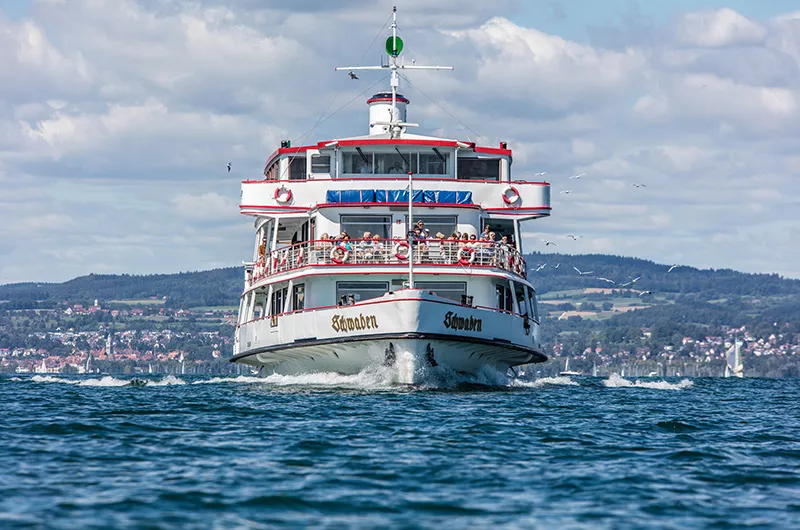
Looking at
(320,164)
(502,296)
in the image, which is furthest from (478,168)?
(502,296)

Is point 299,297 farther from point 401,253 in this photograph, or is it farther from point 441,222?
point 441,222

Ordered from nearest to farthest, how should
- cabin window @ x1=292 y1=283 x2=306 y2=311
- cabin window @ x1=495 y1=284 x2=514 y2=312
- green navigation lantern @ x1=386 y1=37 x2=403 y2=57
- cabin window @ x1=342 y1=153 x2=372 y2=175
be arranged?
cabin window @ x1=292 y1=283 x2=306 y2=311 < cabin window @ x1=495 y1=284 x2=514 y2=312 < cabin window @ x1=342 y1=153 x2=372 y2=175 < green navigation lantern @ x1=386 y1=37 x2=403 y2=57

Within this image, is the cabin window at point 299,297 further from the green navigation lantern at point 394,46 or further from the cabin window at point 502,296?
the green navigation lantern at point 394,46

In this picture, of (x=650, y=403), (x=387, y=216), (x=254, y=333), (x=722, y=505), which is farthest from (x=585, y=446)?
(x=254, y=333)

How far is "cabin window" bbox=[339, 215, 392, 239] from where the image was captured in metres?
37.9

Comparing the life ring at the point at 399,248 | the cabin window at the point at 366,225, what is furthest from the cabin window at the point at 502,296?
the cabin window at the point at 366,225

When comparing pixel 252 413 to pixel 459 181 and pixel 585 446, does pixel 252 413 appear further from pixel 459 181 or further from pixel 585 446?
pixel 459 181

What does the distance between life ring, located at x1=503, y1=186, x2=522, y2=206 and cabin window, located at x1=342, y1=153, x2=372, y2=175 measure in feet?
13.7

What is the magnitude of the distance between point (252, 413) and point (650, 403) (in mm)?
11536

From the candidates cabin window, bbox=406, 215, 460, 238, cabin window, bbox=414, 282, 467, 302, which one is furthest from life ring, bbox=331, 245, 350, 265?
cabin window, bbox=406, 215, 460, 238

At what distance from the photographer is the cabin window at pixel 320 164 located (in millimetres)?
40531

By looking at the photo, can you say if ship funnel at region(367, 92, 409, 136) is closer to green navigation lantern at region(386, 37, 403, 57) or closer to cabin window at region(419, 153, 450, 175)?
green navigation lantern at region(386, 37, 403, 57)

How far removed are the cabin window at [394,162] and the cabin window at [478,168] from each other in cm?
182

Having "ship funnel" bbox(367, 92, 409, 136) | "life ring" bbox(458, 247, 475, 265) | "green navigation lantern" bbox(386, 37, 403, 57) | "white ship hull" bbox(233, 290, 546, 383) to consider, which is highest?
"green navigation lantern" bbox(386, 37, 403, 57)
